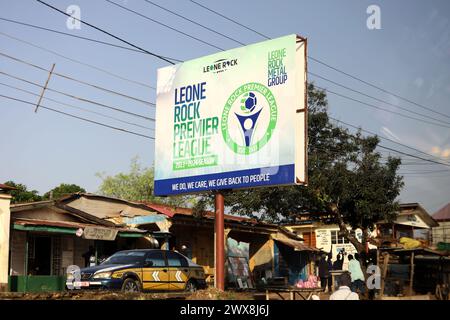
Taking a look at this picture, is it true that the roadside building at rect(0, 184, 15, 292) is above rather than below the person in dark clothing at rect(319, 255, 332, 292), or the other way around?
above

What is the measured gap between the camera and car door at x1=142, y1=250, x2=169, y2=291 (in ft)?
68.2

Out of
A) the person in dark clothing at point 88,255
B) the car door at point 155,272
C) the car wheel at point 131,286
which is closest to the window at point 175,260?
the car door at point 155,272

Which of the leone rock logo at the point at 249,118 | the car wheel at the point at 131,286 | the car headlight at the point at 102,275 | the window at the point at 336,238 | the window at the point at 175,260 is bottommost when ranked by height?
the car wheel at the point at 131,286

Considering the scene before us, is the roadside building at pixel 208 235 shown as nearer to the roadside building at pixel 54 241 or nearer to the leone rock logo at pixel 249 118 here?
the roadside building at pixel 54 241

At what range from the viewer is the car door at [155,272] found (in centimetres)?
2080

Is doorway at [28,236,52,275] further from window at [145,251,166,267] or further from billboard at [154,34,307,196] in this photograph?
window at [145,251,166,267]

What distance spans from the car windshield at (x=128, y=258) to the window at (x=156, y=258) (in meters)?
0.21

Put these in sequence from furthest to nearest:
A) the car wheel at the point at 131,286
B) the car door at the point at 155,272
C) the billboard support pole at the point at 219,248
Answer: the billboard support pole at the point at 219,248, the car door at the point at 155,272, the car wheel at the point at 131,286

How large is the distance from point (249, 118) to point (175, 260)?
5642mm

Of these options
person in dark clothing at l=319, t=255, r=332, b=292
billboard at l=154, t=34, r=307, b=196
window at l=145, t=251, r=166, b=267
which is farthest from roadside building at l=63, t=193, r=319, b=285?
billboard at l=154, t=34, r=307, b=196

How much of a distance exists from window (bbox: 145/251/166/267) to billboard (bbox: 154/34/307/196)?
228cm

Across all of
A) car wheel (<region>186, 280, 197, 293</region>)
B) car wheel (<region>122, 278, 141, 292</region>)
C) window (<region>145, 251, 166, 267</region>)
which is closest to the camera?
car wheel (<region>122, 278, 141, 292</region>)

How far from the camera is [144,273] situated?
20.7 metres
